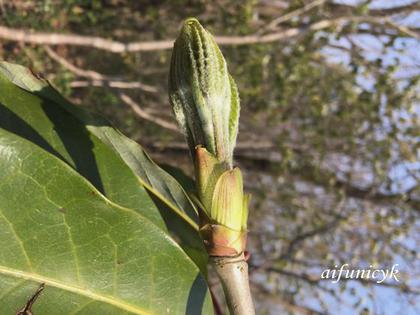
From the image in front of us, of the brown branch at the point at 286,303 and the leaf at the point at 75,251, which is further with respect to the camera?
the brown branch at the point at 286,303

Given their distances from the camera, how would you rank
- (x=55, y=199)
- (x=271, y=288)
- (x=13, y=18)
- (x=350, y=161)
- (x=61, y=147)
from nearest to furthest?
(x=55, y=199) → (x=61, y=147) → (x=13, y=18) → (x=350, y=161) → (x=271, y=288)

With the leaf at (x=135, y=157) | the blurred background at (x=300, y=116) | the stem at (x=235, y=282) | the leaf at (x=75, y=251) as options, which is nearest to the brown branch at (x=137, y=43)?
the blurred background at (x=300, y=116)

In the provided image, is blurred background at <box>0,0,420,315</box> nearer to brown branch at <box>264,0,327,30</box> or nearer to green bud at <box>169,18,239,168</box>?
brown branch at <box>264,0,327,30</box>

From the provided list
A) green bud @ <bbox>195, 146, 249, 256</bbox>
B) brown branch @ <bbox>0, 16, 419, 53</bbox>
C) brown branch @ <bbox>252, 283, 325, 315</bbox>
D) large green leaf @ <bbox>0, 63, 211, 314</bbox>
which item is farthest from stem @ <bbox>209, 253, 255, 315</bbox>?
brown branch @ <bbox>252, 283, 325, 315</bbox>

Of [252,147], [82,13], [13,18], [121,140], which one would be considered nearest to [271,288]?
[252,147]

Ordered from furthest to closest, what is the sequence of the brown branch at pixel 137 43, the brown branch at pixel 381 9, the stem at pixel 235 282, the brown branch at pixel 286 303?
the brown branch at pixel 286 303 < the brown branch at pixel 381 9 < the brown branch at pixel 137 43 < the stem at pixel 235 282

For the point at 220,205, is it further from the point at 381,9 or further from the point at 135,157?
the point at 381,9

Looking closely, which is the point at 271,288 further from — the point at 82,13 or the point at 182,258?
the point at 182,258

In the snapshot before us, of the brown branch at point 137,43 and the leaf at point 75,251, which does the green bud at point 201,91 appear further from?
the brown branch at point 137,43
